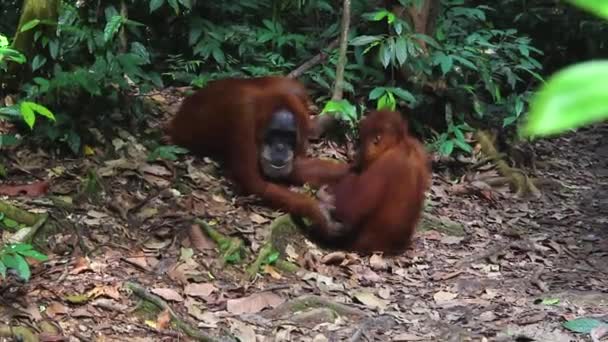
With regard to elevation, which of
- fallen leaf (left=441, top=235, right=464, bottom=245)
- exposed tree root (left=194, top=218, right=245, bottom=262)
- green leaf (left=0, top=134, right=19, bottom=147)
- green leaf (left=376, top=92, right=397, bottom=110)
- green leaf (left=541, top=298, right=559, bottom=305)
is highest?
green leaf (left=376, top=92, right=397, bottom=110)

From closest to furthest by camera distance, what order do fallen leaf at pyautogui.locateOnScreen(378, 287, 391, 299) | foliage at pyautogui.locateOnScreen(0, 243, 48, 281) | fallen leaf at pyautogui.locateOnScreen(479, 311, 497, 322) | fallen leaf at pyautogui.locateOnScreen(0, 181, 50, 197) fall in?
foliage at pyautogui.locateOnScreen(0, 243, 48, 281)
fallen leaf at pyautogui.locateOnScreen(479, 311, 497, 322)
fallen leaf at pyautogui.locateOnScreen(0, 181, 50, 197)
fallen leaf at pyautogui.locateOnScreen(378, 287, 391, 299)

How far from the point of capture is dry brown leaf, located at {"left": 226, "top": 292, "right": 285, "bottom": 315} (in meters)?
3.54

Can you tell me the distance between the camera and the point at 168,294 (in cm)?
346

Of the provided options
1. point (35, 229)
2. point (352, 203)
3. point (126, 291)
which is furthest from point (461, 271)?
point (35, 229)

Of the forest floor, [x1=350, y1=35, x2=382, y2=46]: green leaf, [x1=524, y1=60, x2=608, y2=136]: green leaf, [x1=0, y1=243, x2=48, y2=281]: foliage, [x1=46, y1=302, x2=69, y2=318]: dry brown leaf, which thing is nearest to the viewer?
[x1=524, y1=60, x2=608, y2=136]: green leaf

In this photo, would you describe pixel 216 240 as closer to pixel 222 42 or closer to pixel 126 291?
pixel 126 291

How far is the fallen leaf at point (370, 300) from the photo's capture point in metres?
3.86

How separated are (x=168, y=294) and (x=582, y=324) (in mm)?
1930

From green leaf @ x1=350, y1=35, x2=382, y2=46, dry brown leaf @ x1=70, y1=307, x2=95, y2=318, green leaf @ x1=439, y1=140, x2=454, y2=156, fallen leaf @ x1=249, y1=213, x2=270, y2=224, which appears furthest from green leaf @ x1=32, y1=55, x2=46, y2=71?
green leaf @ x1=439, y1=140, x2=454, y2=156

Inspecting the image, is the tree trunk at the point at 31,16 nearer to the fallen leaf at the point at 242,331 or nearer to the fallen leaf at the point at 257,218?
the fallen leaf at the point at 257,218

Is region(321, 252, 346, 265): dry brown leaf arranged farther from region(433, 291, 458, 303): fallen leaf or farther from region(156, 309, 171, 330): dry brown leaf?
region(156, 309, 171, 330): dry brown leaf

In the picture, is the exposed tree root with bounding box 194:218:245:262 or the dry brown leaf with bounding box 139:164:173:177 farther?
the dry brown leaf with bounding box 139:164:173:177

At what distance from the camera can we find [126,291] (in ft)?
11.1

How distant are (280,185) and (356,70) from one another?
1571 mm
